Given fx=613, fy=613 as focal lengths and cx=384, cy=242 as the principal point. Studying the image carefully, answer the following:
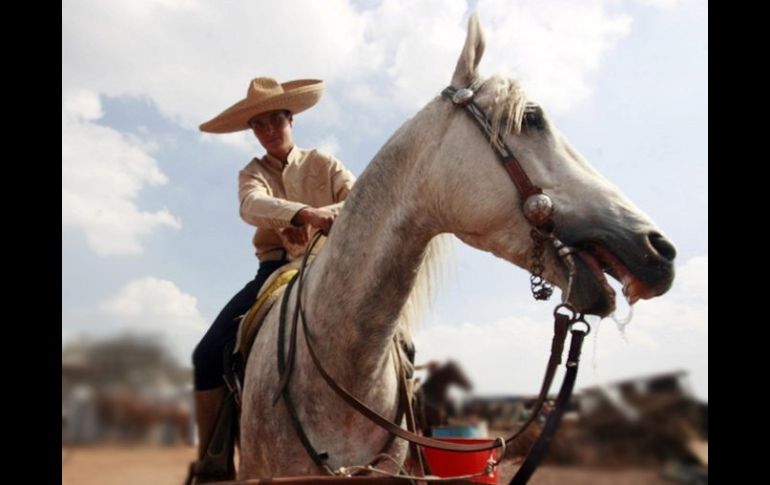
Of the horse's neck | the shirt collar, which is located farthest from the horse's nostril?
the shirt collar

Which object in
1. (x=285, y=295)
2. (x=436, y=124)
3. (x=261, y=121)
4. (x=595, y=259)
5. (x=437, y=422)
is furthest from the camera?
(x=437, y=422)

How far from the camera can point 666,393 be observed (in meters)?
4.90

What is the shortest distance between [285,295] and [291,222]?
0.40 m

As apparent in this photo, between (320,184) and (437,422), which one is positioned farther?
(437,422)

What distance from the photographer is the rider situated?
11.3ft

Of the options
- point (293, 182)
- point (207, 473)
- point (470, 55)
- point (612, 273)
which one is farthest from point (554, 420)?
point (293, 182)

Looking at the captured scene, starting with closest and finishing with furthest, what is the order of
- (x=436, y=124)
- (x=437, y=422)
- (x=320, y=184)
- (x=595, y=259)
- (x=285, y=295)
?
(x=595, y=259) < (x=436, y=124) < (x=285, y=295) < (x=320, y=184) < (x=437, y=422)

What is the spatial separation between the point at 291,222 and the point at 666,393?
3.45 metres

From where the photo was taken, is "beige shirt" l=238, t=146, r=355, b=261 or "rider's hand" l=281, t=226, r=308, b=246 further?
"beige shirt" l=238, t=146, r=355, b=261

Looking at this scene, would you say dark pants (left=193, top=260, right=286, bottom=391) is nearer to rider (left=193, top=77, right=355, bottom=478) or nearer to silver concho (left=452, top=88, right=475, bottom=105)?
rider (left=193, top=77, right=355, bottom=478)

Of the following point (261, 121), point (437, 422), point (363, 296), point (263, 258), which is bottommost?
point (437, 422)
